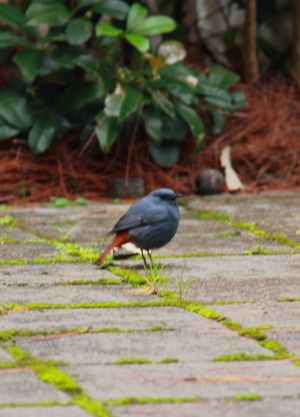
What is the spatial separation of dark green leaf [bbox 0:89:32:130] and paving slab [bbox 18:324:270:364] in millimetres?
4182

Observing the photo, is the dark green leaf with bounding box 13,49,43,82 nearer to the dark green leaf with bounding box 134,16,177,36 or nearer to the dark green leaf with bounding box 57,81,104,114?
the dark green leaf with bounding box 57,81,104,114

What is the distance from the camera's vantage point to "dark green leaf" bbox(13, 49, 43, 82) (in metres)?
6.51

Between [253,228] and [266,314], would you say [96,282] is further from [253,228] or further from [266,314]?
[253,228]

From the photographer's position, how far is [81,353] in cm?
267

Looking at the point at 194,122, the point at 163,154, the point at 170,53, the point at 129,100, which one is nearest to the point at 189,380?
the point at 129,100

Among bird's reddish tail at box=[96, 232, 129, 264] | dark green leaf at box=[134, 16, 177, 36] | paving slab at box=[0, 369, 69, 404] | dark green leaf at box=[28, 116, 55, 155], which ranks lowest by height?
dark green leaf at box=[28, 116, 55, 155]

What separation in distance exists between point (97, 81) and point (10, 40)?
763 mm

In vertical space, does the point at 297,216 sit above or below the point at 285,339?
below

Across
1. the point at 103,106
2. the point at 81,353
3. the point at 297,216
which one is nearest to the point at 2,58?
the point at 103,106

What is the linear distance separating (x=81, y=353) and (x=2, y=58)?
4.79 metres

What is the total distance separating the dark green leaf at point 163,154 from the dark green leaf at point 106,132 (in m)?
0.53

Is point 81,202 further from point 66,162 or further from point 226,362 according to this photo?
point 226,362

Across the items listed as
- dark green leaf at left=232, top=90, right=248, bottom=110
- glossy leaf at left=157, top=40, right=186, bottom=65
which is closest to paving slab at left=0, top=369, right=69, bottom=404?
glossy leaf at left=157, top=40, right=186, bottom=65

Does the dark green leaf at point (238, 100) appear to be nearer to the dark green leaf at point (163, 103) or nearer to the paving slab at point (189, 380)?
the dark green leaf at point (163, 103)
